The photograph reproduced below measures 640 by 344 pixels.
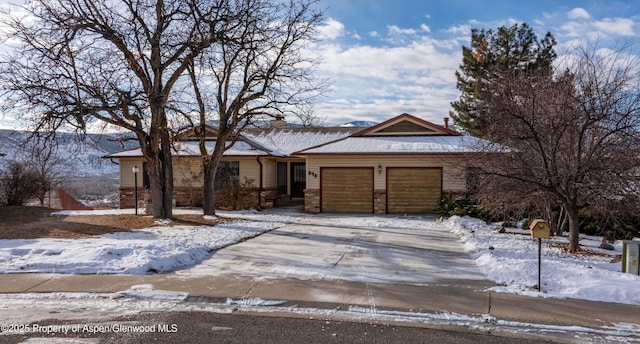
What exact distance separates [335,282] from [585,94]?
630 cm

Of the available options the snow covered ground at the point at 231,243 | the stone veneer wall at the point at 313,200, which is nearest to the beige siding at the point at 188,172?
the stone veneer wall at the point at 313,200

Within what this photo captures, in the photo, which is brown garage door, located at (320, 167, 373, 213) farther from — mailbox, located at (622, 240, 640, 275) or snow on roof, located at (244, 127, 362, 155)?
mailbox, located at (622, 240, 640, 275)

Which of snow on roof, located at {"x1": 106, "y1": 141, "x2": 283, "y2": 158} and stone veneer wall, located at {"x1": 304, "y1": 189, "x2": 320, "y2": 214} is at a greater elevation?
snow on roof, located at {"x1": 106, "y1": 141, "x2": 283, "y2": 158}

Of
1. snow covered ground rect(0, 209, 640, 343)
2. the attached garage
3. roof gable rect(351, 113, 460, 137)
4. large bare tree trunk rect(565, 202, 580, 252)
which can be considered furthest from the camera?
roof gable rect(351, 113, 460, 137)

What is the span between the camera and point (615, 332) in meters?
4.95

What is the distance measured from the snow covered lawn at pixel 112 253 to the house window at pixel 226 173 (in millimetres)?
9606

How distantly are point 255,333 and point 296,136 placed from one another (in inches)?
869

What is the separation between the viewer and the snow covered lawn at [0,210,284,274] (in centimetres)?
756

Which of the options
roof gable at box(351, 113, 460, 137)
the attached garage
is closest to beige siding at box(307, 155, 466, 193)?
the attached garage

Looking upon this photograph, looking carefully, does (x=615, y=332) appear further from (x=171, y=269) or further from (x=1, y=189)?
(x=1, y=189)

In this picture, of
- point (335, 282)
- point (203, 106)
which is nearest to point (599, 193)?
point (335, 282)

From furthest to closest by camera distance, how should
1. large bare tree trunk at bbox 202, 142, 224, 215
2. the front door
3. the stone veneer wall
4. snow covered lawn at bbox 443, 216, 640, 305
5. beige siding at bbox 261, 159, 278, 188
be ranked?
the front door → beige siding at bbox 261, 159, 278, 188 → the stone veneer wall → large bare tree trunk at bbox 202, 142, 224, 215 → snow covered lawn at bbox 443, 216, 640, 305

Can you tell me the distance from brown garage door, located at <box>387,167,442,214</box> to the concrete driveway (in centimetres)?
422

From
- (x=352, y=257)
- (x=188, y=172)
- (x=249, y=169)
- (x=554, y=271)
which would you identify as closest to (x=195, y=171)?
(x=188, y=172)
